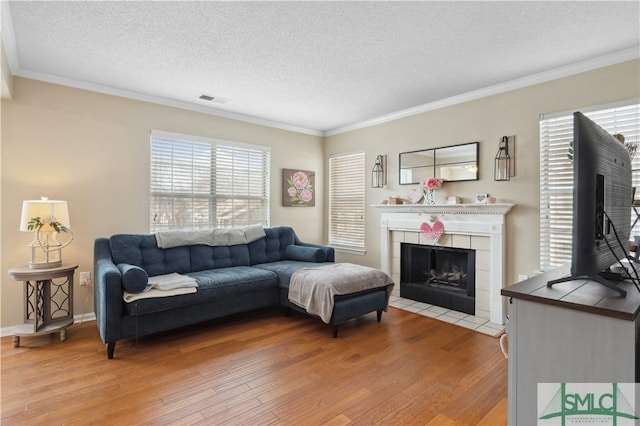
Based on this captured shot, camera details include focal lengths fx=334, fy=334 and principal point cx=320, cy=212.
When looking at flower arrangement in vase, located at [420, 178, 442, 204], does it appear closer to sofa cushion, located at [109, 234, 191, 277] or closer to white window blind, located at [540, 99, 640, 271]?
white window blind, located at [540, 99, 640, 271]

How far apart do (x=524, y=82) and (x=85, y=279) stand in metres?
4.96

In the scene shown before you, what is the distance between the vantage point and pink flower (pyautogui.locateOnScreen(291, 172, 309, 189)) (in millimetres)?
5277

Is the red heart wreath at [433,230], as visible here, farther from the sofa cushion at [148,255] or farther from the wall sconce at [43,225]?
the wall sconce at [43,225]

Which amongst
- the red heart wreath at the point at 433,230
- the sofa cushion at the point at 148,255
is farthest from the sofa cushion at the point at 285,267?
the red heart wreath at the point at 433,230

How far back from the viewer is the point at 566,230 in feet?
10.3

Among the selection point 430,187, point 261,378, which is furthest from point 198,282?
point 430,187

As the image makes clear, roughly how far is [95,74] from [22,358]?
8.54 feet

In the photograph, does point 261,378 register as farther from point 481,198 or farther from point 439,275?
point 481,198

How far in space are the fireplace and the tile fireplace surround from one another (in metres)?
0.10

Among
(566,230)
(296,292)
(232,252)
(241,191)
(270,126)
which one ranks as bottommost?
(296,292)

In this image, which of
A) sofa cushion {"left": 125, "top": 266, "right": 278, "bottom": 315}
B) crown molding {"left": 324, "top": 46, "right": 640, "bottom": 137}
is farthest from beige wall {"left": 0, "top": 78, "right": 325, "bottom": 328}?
crown molding {"left": 324, "top": 46, "right": 640, "bottom": 137}

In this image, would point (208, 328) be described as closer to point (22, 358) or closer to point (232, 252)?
point (232, 252)

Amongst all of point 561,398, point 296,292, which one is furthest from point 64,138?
point 561,398

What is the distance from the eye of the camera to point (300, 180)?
5.35 m
